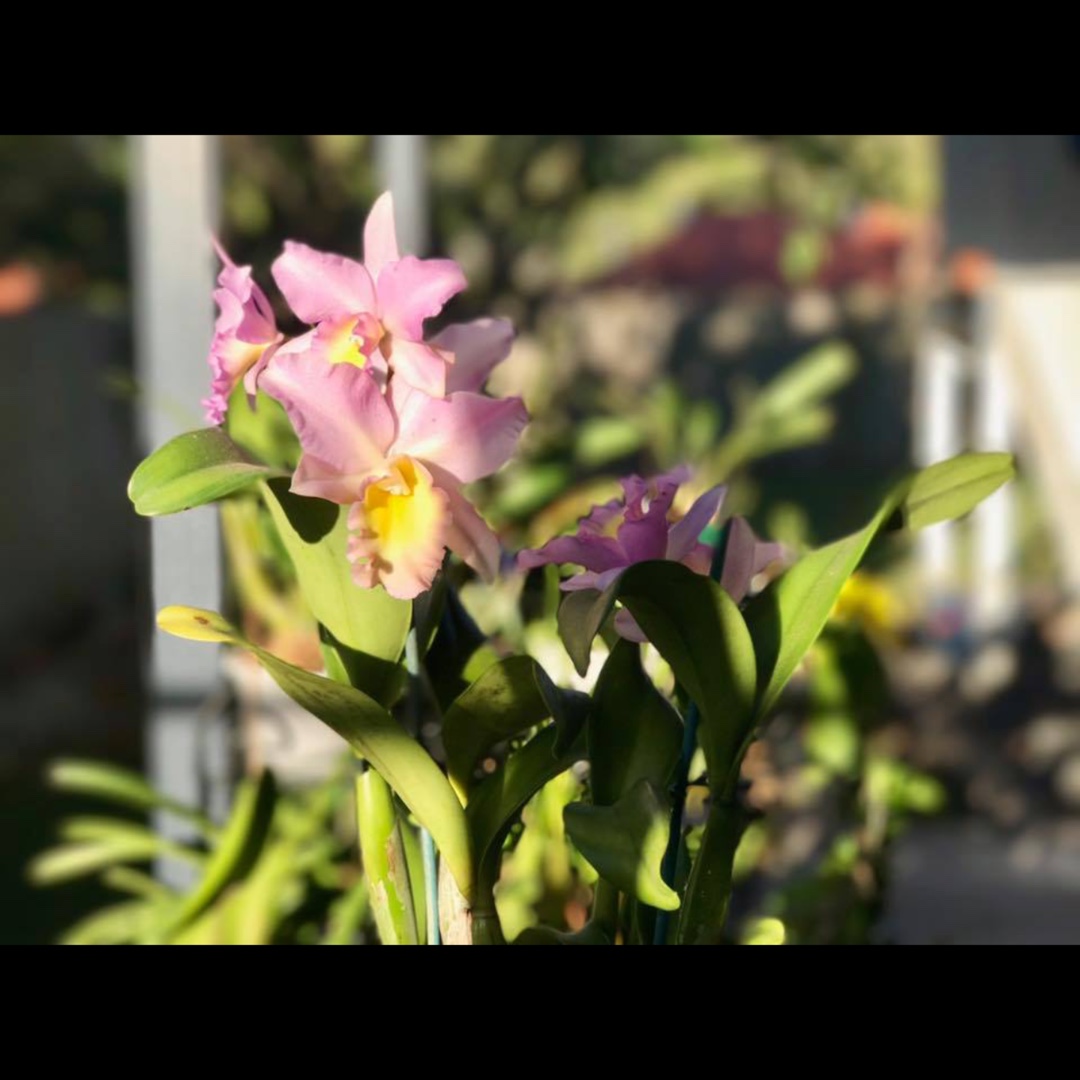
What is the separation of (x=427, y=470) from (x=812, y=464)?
1060 centimetres

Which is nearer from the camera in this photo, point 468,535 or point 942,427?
point 468,535

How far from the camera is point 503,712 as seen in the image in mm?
685

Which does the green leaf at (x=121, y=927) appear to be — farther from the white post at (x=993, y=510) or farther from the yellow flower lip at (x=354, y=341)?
the white post at (x=993, y=510)

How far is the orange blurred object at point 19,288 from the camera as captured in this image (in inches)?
245

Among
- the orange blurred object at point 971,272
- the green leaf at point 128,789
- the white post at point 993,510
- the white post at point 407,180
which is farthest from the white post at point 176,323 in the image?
the orange blurred object at point 971,272

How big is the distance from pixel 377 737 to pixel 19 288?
7419mm

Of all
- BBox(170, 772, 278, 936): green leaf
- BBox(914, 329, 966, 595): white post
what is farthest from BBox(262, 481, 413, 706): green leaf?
BBox(914, 329, 966, 595): white post

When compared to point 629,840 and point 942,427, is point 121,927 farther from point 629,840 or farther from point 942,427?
point 942,427

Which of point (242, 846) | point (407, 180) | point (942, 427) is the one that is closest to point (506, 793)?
point (242, 846)

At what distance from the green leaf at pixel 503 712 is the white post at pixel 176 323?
3.89 feet

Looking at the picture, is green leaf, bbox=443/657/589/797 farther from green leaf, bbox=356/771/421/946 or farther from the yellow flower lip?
the yellow flower lip

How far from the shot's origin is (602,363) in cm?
991
